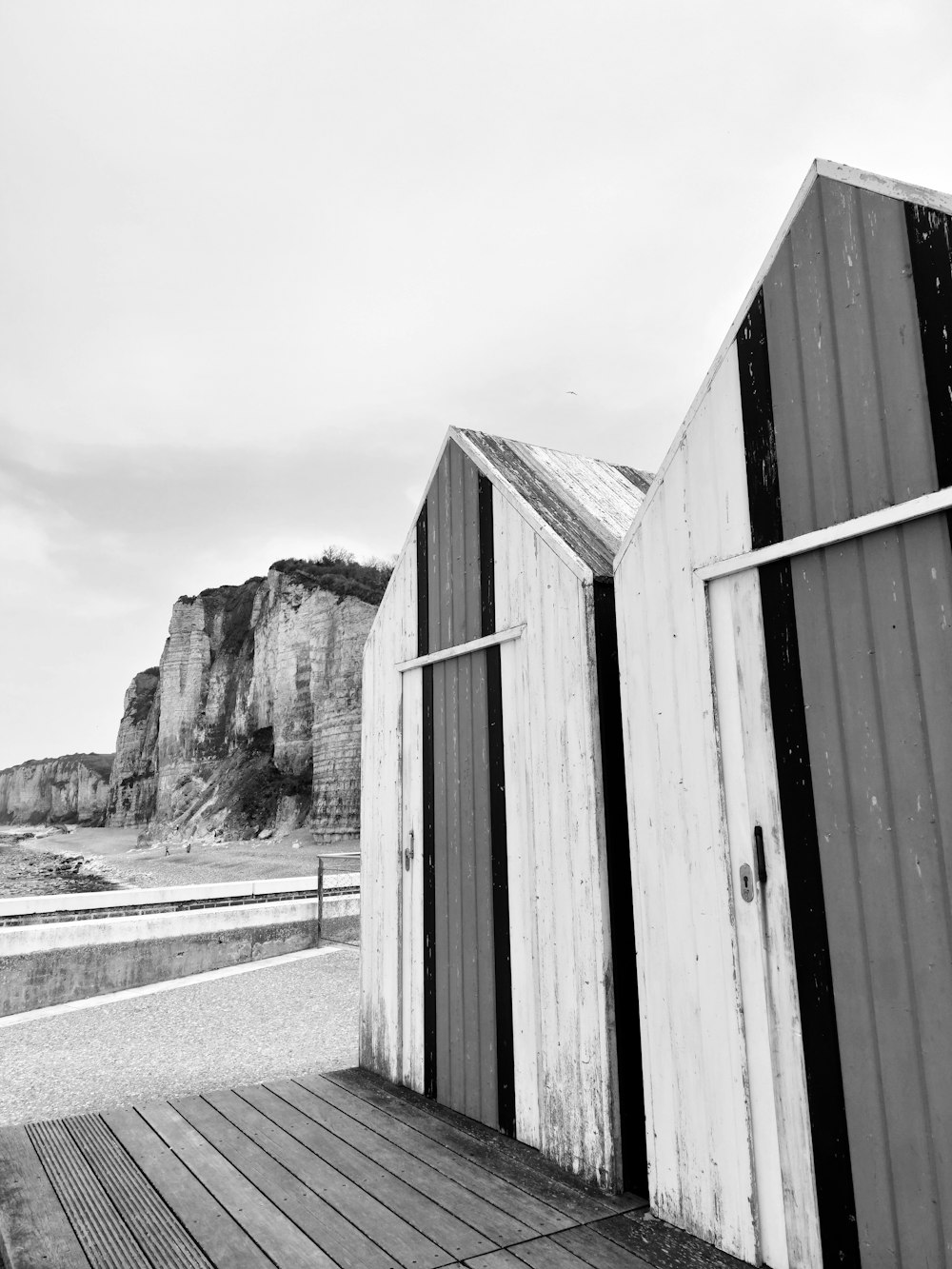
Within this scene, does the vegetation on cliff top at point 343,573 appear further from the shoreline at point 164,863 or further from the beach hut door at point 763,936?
the beach hut door at point 763,936

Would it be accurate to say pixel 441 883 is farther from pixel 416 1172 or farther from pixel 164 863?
pixel 164 863

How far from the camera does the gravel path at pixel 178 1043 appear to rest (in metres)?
4.94

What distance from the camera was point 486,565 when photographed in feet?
13.6

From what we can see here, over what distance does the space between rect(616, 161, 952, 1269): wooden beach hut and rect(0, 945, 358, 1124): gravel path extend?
343cm

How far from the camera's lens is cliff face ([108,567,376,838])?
4881 centimetres

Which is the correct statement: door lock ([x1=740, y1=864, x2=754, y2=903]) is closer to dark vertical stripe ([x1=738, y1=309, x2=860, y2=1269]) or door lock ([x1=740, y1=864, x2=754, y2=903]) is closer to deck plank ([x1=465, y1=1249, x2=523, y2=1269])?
dark vertical stripe ([x1=738, y1=309, x2=860, y2=1269])

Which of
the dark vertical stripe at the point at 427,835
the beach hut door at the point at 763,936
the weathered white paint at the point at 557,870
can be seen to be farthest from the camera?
the dark vertical stripe at the point at 427,835

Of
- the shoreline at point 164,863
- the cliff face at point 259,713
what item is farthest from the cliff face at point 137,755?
the shoreline at point 164,863

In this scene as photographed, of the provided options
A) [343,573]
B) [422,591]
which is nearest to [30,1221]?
[422,591]

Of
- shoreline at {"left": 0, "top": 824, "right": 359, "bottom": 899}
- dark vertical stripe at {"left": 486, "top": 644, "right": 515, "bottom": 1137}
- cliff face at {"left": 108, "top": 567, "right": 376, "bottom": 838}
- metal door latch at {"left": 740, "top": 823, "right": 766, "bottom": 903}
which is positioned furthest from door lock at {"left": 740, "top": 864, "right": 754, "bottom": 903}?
cliff face at {"left": 108, "top": 567, "right": 376, "bottom": 838}

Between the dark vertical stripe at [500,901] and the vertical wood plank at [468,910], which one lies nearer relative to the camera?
the dark vertical stripe at [500,901]

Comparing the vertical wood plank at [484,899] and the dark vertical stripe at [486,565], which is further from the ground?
the dark vertical stripe at [486,565]

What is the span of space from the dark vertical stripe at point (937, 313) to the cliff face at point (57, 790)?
116 m

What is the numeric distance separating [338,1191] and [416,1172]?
340 mm
